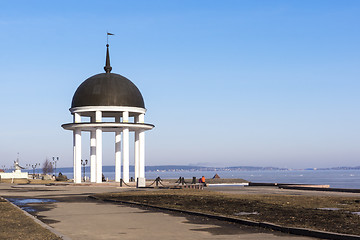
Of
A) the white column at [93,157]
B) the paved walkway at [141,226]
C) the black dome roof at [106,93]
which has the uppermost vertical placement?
the black dome roof at [106,93]

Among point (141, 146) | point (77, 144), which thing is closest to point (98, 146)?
point (77, 144)

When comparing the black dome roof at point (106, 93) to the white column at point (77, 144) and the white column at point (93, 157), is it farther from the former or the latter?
the white column at point (93, 157)

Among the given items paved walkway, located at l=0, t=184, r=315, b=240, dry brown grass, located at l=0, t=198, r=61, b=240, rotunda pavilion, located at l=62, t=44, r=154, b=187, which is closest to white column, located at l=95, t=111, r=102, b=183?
rotunda pavilion, located at l=62, t=44, r=154, b=187

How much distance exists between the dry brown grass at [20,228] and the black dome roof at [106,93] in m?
40.0

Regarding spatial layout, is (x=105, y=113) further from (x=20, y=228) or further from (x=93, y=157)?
(x=20, y=228)

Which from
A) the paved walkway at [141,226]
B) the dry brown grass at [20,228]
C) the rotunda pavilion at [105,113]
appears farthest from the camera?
the rotunda pavilion at [105,113]

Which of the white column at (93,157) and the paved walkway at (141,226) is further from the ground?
the white column at (93,157)

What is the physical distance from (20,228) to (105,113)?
5005cm

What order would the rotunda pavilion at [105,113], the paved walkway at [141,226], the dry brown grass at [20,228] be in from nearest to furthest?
the dry brown grass at [20,228] < the paved walkway at [141,226] < the rotunda pavilion at [105,113]

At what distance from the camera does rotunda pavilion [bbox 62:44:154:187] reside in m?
62.8

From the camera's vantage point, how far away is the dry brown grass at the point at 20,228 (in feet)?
→ 52.0

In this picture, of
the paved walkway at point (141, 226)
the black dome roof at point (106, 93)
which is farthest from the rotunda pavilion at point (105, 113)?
the paved walkway at point (141, 226)

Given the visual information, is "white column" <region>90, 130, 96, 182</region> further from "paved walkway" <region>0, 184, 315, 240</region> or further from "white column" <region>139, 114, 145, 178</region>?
"paved walkway" <region>0, 184, 315, 240</region>

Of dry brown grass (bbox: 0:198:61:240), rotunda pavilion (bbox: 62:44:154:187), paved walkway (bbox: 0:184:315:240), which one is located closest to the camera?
dry brown grass (bbox: 0:198:61:240)
